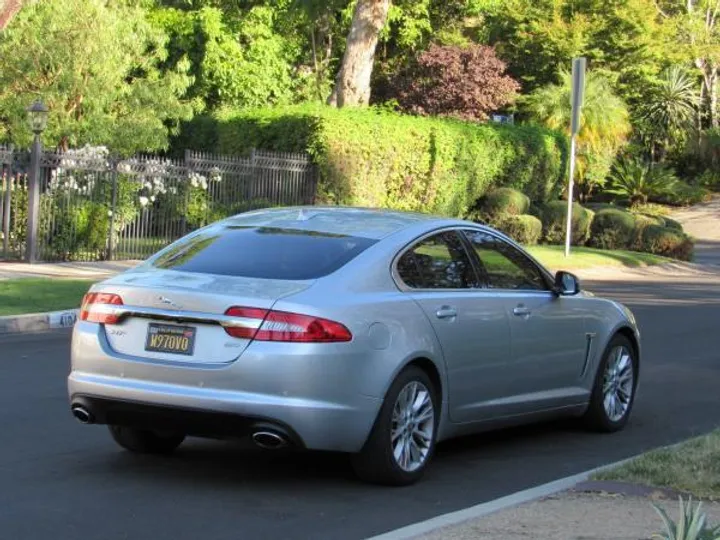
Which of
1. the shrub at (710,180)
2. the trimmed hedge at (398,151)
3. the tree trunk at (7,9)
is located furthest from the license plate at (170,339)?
the shrub at (710,180)

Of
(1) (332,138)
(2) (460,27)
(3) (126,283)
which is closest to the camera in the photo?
(3) (126,283)

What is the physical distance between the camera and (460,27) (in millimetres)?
48969

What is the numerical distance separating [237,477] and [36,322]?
807 centimetres

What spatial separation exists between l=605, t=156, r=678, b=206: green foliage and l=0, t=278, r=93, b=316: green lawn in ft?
103

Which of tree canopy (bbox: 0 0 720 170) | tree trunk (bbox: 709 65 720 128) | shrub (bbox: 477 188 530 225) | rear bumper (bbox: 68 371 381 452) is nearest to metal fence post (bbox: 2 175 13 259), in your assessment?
tree canopy (bbox: 0 0 720 170)

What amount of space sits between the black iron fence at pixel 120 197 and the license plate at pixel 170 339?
15.7 m

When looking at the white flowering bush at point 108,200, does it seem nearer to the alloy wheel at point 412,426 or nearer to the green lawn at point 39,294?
the green lawn at point 39,294

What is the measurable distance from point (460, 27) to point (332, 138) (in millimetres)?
22740

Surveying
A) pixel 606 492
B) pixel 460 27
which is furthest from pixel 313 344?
pixel 460 27

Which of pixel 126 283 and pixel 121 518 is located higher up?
pixel 126 283

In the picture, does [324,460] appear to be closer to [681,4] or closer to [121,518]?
[121,518]

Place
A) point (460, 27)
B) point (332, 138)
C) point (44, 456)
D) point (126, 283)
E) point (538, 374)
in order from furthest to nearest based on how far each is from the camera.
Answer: point (460, 27), point (332, 138), point (538, 374), point (44, 456), point (126, 283)

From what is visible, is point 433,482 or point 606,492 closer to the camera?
point 606,492

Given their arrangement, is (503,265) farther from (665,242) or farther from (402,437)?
(665,242)
